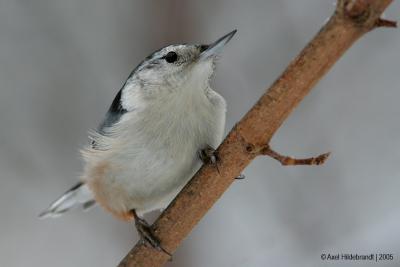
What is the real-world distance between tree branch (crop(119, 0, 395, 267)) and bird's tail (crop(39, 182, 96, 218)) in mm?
1117

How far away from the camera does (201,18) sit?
3.41m

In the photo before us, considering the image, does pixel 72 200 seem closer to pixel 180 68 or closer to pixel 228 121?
pixel 228 121

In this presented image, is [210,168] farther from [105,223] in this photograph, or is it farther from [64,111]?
[105,223]

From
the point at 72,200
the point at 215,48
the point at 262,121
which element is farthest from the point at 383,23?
the point at 72,200

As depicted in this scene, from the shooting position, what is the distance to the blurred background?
10.8ft

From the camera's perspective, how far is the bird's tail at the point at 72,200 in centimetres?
303

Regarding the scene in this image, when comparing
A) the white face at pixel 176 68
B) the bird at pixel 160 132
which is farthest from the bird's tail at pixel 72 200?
the white face at pixel 176 68

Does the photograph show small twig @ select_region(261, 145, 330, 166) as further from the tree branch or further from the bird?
the bird

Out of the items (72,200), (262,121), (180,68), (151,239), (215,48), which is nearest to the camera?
(262,121)

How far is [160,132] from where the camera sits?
6.98 feet

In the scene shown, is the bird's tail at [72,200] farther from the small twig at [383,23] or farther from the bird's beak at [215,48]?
the small twig at [383,23]

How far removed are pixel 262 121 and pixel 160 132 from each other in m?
0.62

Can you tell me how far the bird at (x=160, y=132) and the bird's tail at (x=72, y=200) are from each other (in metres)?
0.71

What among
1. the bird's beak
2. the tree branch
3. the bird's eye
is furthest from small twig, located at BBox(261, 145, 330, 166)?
the bird's eye
